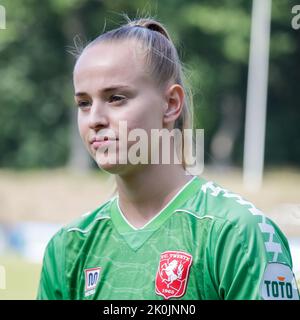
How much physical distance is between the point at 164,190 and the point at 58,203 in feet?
48.9

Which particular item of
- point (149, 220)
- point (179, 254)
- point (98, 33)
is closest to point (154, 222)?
point (149, 220)

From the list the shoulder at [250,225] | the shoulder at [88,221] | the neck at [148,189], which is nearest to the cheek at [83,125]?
the neck at [148,189]

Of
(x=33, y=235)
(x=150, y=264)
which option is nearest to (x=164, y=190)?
(x=150, y=264)

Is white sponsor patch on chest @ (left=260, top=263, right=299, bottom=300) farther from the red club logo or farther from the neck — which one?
the neck

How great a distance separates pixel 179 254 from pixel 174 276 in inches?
2.7

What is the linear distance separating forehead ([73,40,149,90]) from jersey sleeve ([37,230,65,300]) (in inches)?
21.0

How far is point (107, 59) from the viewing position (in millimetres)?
2662

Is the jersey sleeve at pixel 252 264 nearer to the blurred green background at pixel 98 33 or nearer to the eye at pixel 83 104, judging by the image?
the eye at pixel 83 104

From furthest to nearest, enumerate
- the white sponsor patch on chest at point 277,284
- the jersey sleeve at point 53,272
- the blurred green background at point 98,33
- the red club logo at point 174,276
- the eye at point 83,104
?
the blurred green background at point 98,33
the jersey sleeve at point 53,272
the eye at point 83,104
the red club logo at point 174,276
the white sponsor patch on chest at point 277,284

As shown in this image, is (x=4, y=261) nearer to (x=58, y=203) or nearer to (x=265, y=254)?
(x=58, y=203)

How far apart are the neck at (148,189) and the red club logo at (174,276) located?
0.74ft

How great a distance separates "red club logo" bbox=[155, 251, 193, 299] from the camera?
2.54 meters

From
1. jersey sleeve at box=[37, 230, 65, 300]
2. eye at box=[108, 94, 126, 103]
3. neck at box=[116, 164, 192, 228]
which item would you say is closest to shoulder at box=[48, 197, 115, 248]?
jersey sleeve at box=[37, 230, 65, 300]

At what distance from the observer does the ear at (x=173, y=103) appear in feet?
9.09
